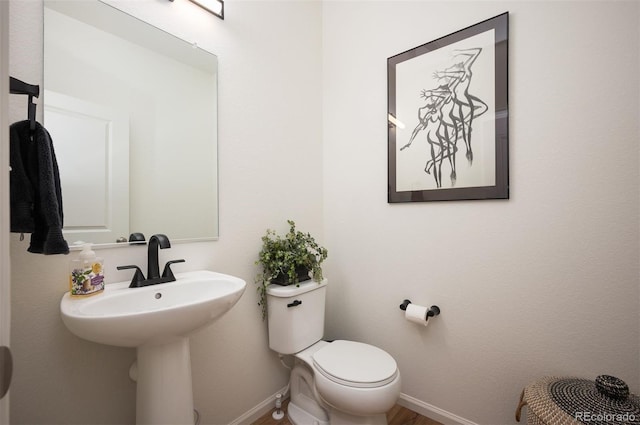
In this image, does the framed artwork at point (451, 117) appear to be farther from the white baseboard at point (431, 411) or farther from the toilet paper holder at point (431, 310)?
the white baseboard at point (431, 411)

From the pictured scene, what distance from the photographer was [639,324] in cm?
104

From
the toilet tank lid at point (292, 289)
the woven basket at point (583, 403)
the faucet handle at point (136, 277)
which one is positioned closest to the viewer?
the woven basket at point (583, 403)

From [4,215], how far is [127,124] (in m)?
0.87

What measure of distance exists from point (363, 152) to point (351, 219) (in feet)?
1.45

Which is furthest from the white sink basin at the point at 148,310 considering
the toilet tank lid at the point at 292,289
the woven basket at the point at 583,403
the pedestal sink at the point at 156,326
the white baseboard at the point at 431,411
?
the white baseboard at the point at 431,411

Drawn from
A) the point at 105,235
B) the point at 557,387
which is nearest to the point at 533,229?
the point at 557,387

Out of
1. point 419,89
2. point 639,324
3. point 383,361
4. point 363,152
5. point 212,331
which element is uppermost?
point 419,89

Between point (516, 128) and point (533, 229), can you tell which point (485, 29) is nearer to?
point (516, 128)

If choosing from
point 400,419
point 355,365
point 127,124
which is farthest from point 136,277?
point 400,419

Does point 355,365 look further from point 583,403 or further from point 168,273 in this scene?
point 168,273

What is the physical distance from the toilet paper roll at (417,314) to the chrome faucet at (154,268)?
Result: 3.82 feet

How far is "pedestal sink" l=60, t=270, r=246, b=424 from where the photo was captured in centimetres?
76

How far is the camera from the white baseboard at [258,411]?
142cm

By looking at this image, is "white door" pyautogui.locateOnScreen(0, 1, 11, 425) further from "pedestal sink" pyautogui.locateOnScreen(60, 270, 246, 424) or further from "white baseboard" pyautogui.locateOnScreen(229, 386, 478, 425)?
"white baseboard" pyautogui.locateOnScreen(229, 386, 478, 425)
